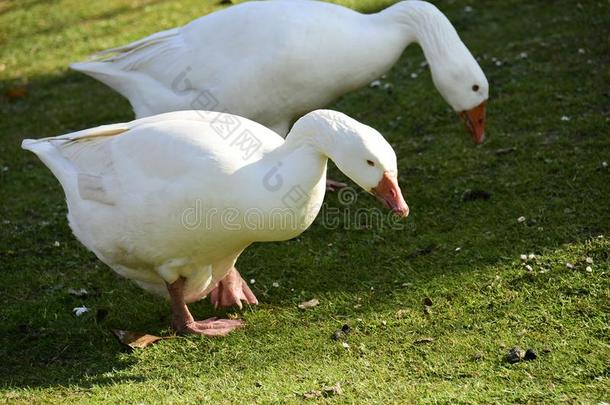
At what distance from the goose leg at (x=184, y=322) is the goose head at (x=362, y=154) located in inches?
49.8

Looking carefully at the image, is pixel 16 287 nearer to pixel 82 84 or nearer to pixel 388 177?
pixel 388 177

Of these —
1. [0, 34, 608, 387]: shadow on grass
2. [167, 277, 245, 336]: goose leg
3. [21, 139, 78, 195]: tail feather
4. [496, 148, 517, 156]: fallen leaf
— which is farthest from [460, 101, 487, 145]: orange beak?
[21, 139, 78, 195]: tail feather

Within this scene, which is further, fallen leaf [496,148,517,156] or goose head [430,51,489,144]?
fallen leaf [496,148,517,156]

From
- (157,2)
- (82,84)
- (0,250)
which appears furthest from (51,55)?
(0,250)

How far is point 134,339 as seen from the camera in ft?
15.8

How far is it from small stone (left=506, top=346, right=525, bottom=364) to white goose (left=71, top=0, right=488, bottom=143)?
2483 mm

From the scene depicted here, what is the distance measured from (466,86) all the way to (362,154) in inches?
93.9

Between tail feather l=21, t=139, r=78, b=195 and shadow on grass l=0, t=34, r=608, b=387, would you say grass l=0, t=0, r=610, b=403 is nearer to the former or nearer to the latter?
shadow on grass l=0, t=34, r=608, b=387

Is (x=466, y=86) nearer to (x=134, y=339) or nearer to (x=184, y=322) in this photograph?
(x=184, y=322)

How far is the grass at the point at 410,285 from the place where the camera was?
14.1ft

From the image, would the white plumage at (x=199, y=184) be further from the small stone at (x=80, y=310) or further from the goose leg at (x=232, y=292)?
the small stone at (x=80, y=310)

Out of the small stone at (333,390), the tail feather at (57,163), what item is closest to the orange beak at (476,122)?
the small stone at (333,390)

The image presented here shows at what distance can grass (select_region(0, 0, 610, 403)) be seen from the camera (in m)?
4.29

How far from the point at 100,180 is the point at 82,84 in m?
5.81
